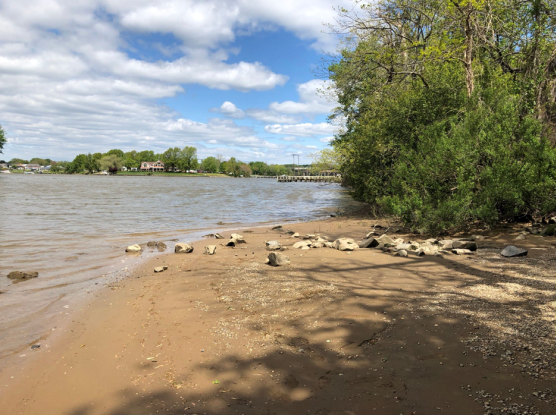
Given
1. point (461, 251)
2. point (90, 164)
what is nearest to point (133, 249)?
point (461, 251)

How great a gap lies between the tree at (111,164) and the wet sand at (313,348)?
18345cm

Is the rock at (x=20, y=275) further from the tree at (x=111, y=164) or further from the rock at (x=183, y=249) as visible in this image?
the tree at (x=111, y=164)

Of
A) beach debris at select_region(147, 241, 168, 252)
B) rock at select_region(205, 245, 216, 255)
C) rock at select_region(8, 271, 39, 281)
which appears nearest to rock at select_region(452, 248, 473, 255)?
rock at select_region(205, 245, 216, 255)

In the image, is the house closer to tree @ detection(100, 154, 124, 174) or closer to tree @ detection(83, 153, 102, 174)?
tree @ detection(100, 154, 124, 174)

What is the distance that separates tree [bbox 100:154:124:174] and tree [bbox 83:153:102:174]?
375 cm

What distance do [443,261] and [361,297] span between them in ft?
9.35

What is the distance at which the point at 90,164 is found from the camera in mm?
173125

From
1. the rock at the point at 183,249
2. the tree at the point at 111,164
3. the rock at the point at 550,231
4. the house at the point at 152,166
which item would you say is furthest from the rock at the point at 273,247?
the house at the point at 152,166

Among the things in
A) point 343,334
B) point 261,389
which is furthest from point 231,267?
point 261,389

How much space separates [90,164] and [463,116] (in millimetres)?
189508

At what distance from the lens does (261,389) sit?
3.37 m

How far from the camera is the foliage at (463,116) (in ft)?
32.4

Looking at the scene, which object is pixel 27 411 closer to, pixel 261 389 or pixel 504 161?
pixel 261 389

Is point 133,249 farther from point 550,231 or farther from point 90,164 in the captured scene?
point 90,164
